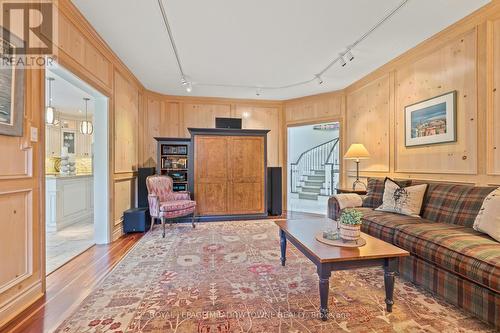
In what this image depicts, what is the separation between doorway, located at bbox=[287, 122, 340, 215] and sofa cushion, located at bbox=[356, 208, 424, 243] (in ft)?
9.79

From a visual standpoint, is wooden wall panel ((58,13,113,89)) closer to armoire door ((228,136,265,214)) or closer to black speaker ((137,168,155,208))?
black speaker ((137,168,155,208))

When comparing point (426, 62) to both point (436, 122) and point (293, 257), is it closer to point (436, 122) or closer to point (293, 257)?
point (436, 122)

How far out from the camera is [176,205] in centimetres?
407

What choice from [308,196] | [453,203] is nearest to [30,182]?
[453,203]

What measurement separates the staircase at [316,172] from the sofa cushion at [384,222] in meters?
4.09

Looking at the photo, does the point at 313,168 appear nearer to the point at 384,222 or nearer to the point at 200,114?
the point at 200,114

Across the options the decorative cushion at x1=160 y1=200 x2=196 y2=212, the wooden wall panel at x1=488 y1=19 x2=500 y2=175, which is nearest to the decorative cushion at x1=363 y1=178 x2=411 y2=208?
the wooden wall panel at x1=488 y1=19 x2=500 y2=175

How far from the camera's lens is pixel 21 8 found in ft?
6.22

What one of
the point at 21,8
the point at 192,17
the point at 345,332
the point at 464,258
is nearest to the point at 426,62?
the point at 464,258

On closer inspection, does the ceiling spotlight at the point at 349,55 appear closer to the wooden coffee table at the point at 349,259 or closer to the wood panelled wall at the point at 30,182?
the wooden coffee table at the point at 349,259

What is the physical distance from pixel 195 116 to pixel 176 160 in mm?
1282

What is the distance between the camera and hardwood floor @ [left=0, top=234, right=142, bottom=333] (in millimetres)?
1726

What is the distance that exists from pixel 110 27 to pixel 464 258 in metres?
4.29

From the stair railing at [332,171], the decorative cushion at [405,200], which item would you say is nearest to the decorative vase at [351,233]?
the decorative cushion at [405,200]
